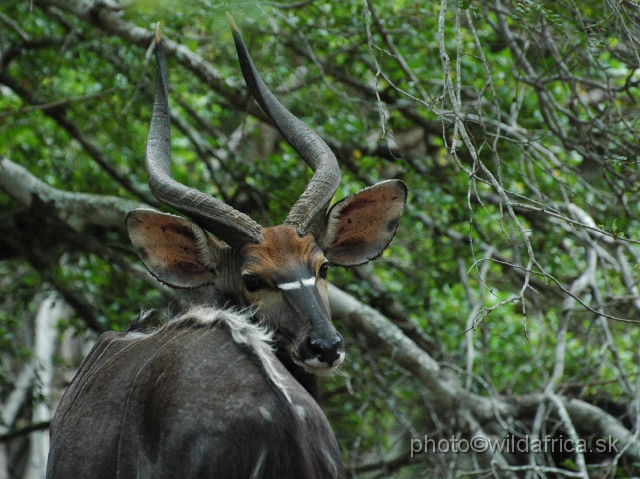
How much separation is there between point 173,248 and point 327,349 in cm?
114

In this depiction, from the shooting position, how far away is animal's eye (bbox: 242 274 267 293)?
3902 millimetres

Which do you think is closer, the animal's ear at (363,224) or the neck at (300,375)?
the neck at (300,375)

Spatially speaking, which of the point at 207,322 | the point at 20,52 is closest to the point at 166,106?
the point at 207,322

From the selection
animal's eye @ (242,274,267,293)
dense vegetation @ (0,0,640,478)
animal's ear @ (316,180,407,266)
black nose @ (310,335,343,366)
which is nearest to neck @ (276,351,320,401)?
black nose @ (310,335,343,366)

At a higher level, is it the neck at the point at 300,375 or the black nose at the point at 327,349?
the black nose at the point at 327,349

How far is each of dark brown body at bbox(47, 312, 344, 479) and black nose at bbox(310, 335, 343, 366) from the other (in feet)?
2.12

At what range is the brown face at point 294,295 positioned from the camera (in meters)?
3.60

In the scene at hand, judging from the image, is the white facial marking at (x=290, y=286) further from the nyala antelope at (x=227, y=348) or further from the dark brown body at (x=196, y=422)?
the dark brown body at (x=196, y=422)

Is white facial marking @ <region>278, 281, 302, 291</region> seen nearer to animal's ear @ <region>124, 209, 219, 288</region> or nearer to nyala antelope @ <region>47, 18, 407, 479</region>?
nyala antelope @ <region>47, 18, 407, 479</region>

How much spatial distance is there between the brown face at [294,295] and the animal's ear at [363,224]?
15.4 inches

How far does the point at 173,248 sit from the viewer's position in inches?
166

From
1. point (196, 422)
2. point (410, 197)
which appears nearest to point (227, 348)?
point (196, 422)

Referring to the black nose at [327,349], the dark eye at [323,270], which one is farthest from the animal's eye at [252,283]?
the black nose at [327,349]

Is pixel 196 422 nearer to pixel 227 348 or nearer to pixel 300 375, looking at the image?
pixel 227 348
